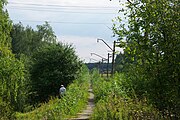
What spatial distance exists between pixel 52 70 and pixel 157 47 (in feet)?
117

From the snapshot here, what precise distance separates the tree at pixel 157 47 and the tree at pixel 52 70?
3448 cm

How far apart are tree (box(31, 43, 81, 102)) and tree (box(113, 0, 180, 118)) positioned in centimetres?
3448

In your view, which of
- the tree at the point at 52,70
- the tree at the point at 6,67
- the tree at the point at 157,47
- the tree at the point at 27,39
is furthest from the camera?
the tree at the point at 27,39

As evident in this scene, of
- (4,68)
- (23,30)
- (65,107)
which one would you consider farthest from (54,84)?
(23,30)

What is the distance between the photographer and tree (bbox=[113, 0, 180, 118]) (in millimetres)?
8688

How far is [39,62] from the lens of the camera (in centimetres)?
4572

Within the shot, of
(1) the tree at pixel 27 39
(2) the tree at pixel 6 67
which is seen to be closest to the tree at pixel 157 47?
(2) the tree at pixel 6 67

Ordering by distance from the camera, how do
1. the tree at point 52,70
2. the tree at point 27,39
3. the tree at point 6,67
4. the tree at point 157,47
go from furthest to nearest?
1. the tree at point 27,39
2. the tree at point 52,70
3. the tree at point 6,67
4. the tree at point 157,47

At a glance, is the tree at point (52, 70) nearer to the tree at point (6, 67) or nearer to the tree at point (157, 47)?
the tree at point (6, 67)

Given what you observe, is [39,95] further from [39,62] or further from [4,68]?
[4,68]

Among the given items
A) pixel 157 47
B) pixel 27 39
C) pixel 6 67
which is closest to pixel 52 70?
pixel 6 67

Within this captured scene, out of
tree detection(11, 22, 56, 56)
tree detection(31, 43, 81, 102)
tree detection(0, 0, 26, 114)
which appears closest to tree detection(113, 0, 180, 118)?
tree detection(0, 0, 26, 114)

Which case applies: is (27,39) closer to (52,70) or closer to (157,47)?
(52,70)

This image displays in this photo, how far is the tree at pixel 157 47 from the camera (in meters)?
8.69
